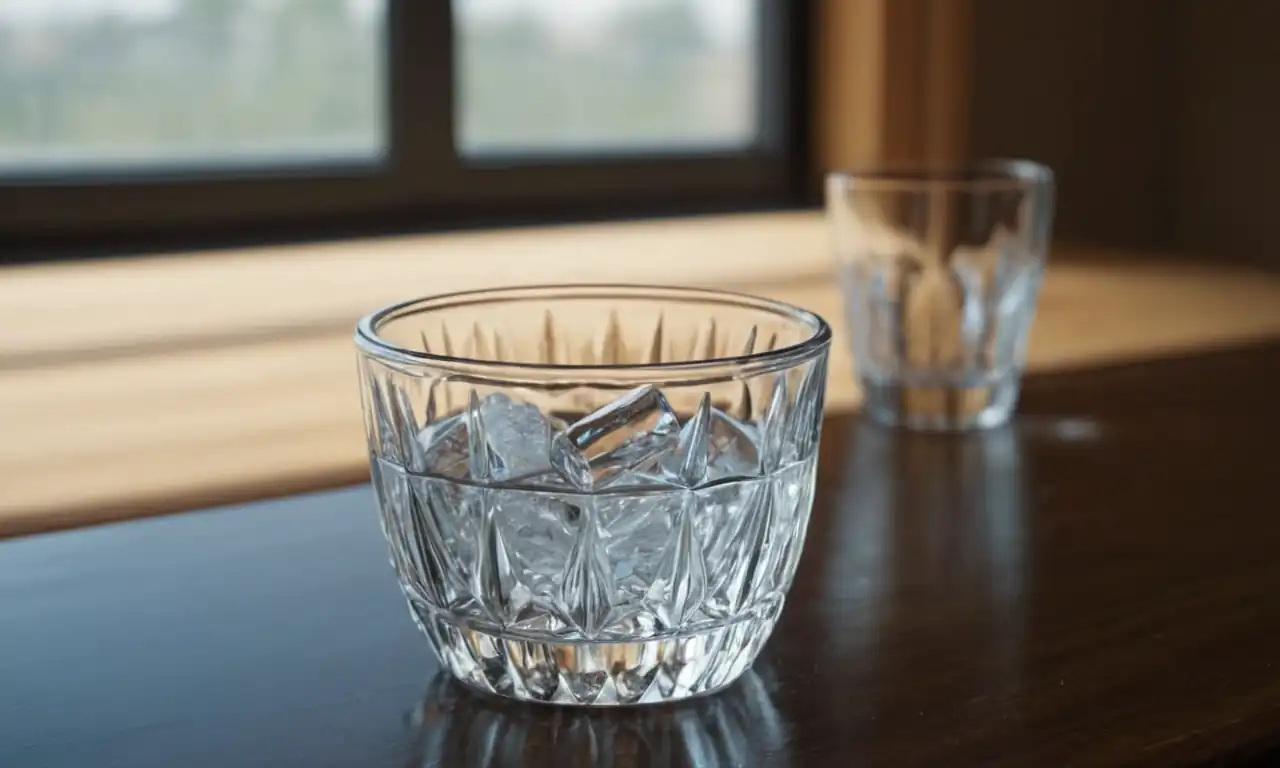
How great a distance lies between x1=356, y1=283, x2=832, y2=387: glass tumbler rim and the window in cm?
131

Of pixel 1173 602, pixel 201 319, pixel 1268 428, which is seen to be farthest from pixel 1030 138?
pixel 1173 602

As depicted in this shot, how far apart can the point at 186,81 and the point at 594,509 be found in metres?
1.60

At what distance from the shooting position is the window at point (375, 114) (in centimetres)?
175

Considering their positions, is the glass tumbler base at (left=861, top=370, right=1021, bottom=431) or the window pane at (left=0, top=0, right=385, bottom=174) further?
the window pane at (left=0, top=0, right=385, bottom=174)

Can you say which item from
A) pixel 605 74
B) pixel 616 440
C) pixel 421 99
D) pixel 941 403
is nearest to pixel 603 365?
pixel 616 440

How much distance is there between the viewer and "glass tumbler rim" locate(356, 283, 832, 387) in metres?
0.38

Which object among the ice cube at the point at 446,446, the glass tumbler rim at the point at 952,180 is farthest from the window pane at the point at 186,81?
the ice cube at the point at 446,446

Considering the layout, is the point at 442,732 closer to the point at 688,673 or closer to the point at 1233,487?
the point at 688,673

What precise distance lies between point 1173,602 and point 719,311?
0.17 metres

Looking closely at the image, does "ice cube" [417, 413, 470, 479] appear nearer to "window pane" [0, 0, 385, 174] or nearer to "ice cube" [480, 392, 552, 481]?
"ice cube" [480, 392, 552, 481]

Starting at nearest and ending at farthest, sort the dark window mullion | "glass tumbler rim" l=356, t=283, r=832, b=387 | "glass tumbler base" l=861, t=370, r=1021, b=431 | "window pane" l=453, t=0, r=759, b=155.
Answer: "glass tumbler rim" l=356, t=283, r=832, b=387, "glass tumbler base" l=861, t=370, r=1021, b=431, the dark window mullion, "window pane" l=453, t=0, r=759, b=155

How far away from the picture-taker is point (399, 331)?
1.48 feet

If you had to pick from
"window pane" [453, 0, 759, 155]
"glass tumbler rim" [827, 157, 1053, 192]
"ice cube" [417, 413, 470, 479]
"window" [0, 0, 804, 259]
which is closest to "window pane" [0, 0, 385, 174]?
"window" [0, 0, 804, 259]

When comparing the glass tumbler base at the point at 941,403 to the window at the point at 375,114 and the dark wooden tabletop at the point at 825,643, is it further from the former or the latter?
the window at the point at 375,114
